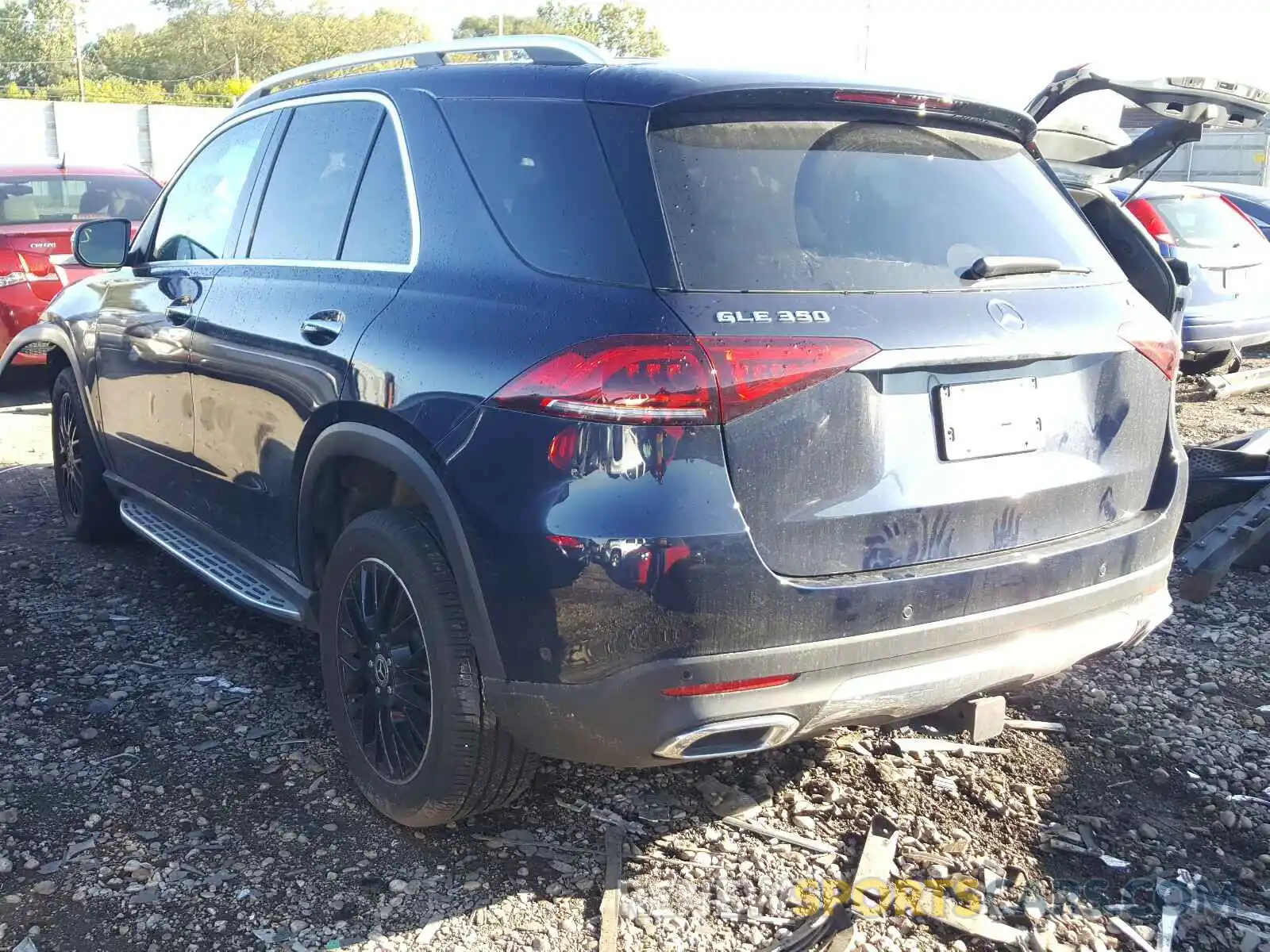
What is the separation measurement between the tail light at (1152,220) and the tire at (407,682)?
7607 millimetres

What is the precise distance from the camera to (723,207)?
246 cm

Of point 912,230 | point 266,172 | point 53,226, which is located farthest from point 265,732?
point 53,226

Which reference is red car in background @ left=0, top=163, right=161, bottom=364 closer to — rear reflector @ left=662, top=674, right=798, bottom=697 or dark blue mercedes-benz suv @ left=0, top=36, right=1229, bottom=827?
dark blue mercedes-benz suv @ left=0, top=36, right=1229, bottom=827

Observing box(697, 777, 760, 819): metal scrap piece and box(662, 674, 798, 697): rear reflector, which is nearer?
box(662, 674, 798, 697): rear reflector

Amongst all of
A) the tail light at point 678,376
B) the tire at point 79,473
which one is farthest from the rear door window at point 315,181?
the tire at point 79,473

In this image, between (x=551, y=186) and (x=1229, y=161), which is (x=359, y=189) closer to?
(x=551, y=186)

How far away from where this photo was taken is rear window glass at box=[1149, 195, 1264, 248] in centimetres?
898

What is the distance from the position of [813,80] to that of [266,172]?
193cm

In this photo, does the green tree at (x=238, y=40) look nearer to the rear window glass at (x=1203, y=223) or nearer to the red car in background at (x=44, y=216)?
the red car in background at (x=44, y=216)

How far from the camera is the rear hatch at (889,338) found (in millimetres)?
2352

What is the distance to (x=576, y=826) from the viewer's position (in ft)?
10.0

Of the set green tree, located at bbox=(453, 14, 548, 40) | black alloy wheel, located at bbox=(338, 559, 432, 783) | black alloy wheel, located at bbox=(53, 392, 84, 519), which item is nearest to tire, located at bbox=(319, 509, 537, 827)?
black alloy wheel, located at bbox=(338, 559, 432, 783)

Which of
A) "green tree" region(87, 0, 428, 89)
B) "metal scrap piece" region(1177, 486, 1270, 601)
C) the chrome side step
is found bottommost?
"metal scrap piece" region(1177, 486, 1270, 601)

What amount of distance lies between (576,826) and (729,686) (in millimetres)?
922
